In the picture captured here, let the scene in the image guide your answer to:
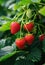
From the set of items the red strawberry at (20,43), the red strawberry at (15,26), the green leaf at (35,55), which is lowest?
the green leaf at (35,55)

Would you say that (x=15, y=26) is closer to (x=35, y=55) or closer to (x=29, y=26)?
(x=29, y=26)

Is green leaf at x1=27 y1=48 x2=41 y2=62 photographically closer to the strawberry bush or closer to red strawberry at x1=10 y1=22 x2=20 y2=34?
the strawberry bush

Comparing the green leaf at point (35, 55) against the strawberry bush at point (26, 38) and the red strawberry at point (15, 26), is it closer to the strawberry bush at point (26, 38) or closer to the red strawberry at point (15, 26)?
the strawberry bush at point (26, 38)

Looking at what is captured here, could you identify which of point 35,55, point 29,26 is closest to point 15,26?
point 29,26

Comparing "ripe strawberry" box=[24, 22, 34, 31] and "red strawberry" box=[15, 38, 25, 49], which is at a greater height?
"ripe strawberry" box=[24, 22, 34, 31]

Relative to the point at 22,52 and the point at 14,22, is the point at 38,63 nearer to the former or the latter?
the point at 22,52

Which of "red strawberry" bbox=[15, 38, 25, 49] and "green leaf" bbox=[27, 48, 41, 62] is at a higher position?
"red strawberry" bbox=[15, 38, 25, 49]

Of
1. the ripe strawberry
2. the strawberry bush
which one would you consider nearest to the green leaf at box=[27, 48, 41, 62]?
the strawberry bush

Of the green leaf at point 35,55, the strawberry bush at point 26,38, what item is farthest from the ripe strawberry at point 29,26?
the green leaf at point 35,55

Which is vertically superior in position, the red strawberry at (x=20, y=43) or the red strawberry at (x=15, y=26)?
the red strawberry at (x=15, y=26)

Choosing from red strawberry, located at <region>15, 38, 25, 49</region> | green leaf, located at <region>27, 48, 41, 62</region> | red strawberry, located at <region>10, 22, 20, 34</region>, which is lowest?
green leaf, located at <region>27, 48, 41, 62</region>
